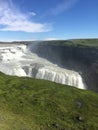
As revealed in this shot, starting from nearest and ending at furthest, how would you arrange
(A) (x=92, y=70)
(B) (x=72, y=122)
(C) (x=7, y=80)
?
1. (B) (x=72, y=122)
2. (C) (x=7, y=80)
3. (A) (x=92, y=70)

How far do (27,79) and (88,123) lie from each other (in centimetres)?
4172

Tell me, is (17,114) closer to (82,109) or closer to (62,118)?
(62,118)

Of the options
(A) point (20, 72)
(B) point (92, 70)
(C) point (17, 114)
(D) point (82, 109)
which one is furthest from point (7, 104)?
(B) point (92, 70)

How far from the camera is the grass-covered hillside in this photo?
62.7 metres

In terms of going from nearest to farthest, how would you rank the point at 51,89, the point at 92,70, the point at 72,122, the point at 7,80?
the point at 72,122 → the point at 51,89 → the point at 7,80 → the point at 92,70

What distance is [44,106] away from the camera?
250ft

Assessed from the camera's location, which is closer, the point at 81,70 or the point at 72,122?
the point at 72,122

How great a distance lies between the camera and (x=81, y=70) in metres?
175

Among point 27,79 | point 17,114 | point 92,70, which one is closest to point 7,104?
point 17,114

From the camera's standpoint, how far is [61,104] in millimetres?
78625

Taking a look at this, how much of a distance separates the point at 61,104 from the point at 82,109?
21.2 feet

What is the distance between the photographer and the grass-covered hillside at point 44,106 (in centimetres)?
6266

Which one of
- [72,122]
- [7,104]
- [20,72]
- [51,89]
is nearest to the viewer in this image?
[72,122]

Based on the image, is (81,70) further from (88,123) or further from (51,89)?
(88,123)
